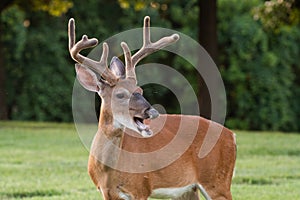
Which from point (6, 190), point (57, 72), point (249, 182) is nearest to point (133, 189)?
point (6, 190)

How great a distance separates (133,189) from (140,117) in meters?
0.58

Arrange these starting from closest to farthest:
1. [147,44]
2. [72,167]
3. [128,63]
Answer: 1. [128,63]
2. [147,44]
3. [72,167]

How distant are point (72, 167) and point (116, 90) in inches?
200

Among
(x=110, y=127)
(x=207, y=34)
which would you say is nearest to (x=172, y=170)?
(x=110, y=127)

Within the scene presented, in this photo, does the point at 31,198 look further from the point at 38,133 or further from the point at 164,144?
the point at 38,133

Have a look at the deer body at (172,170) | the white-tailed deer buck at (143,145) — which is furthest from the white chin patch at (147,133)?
the deer body at (172,170)

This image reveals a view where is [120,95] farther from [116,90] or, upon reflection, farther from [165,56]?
[165,56]

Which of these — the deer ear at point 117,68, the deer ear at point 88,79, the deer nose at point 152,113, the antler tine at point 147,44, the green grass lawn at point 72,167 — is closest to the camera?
the deer nose at point 152,113

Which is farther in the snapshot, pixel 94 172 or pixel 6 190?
pixel 6 190

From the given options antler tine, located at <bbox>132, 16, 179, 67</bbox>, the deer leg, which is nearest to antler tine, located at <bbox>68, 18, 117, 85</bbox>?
antler tine, located at <bbox>132, 16, 179, 67</bbox>

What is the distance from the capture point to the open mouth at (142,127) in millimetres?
6098

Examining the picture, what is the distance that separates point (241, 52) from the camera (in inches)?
941

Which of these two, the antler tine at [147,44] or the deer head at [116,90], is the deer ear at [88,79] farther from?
the antler tine at [147,44]

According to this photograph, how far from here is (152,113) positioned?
599 cm
